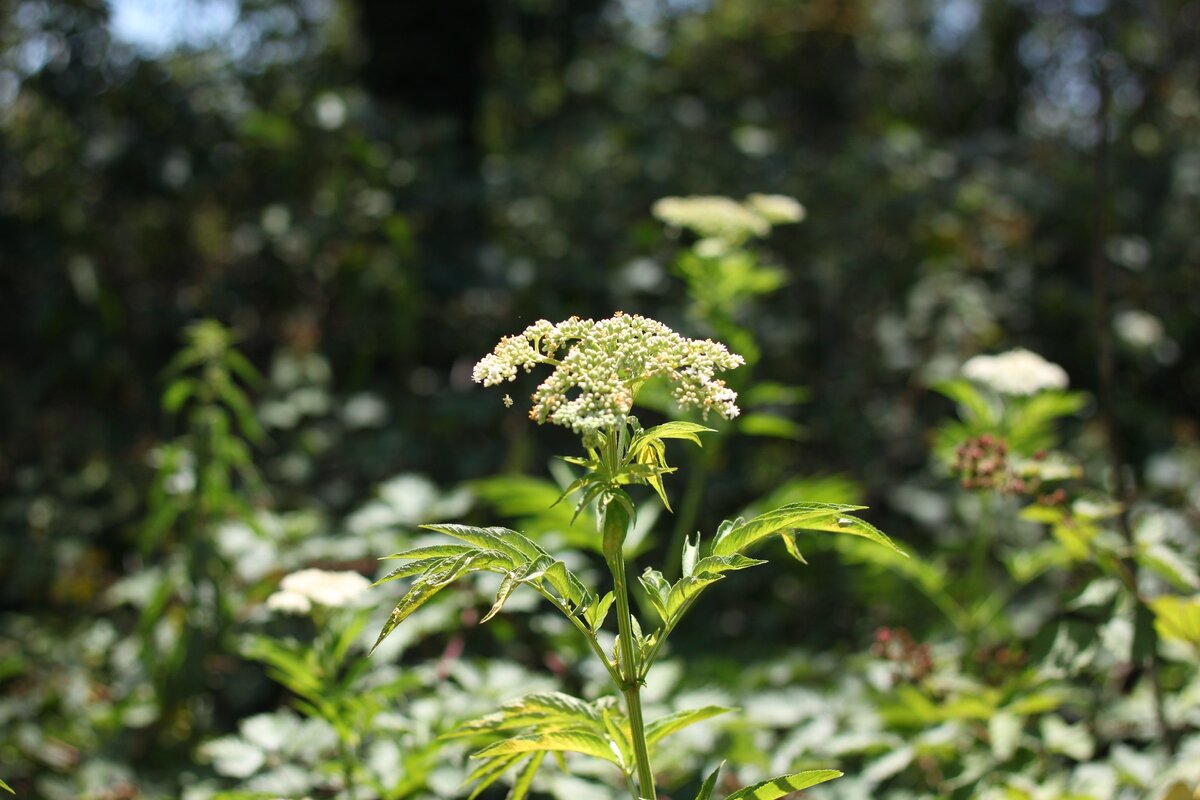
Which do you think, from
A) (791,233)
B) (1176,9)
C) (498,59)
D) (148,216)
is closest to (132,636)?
(148,216)

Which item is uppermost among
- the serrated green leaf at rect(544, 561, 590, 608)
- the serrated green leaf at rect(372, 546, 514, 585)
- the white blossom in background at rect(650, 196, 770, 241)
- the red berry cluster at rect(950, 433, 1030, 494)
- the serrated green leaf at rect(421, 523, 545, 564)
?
the white blossom in background at rect(650, 196, 770, 241)

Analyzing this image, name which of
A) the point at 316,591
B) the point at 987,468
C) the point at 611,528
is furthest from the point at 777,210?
the point at 611,528

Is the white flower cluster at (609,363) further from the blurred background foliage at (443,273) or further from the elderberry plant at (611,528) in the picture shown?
the blurred background foliage at (443,273)

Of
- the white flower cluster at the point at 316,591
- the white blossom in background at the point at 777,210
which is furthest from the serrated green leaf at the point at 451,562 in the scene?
the white blossom in background at the point at 777,210

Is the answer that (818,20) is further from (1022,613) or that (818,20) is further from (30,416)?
(30,416)

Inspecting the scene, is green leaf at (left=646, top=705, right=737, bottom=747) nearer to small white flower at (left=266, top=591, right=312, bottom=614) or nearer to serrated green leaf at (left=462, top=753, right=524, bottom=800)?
serrated green leaf at (left=462, top=753, right=524, bottom=800)

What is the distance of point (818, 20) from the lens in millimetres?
5980

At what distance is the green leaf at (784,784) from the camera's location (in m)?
1.31

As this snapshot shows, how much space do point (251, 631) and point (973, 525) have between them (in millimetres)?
2451

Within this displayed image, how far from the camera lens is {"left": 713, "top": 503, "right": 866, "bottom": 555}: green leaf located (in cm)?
125

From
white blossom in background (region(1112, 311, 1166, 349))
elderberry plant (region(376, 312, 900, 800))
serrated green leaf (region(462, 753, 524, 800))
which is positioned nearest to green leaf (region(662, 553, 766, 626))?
elderberry plant (region(376, 312, 900, 800))

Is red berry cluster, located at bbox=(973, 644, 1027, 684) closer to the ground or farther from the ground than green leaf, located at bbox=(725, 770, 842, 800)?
farther from the ground

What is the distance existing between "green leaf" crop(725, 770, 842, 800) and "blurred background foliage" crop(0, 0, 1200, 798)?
1.92 meters

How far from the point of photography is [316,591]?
1887mm
